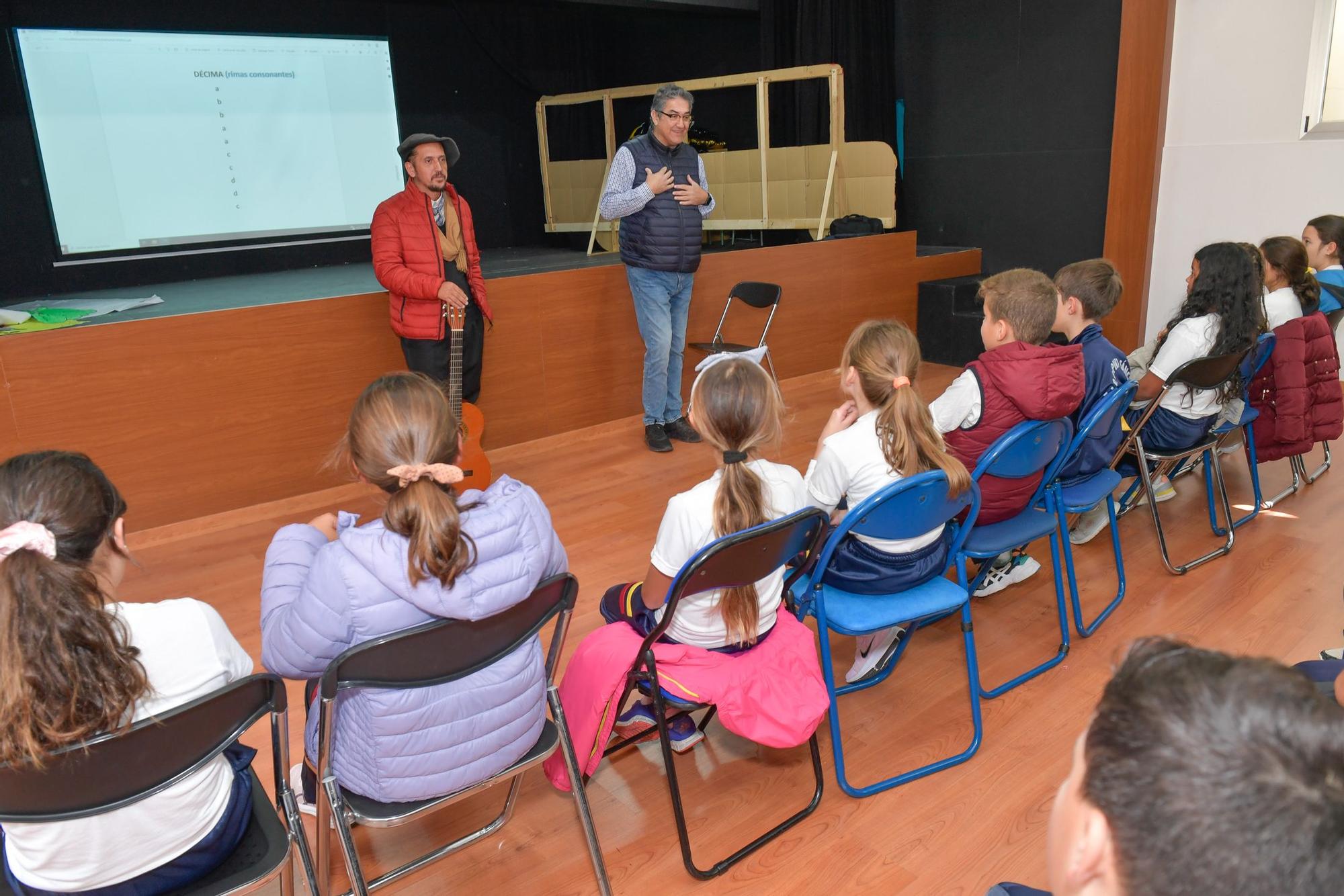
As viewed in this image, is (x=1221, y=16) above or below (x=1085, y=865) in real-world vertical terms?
above

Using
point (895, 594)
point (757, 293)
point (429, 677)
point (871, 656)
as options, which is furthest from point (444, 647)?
point (757, 293)

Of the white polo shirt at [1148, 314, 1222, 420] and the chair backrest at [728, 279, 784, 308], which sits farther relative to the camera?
the chair backrest at [728, 279, 784, 308]

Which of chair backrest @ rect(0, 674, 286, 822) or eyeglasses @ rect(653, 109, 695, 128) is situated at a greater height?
eyeglasses @ rect(653, 109, 695, 128)

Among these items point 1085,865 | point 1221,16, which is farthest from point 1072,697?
point 1221,16

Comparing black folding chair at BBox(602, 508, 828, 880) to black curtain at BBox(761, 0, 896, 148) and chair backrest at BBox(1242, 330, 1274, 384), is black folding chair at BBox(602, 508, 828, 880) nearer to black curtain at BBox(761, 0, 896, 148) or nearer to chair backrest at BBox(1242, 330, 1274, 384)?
chair backrest at BBox(1242, 330, 1274, 384)

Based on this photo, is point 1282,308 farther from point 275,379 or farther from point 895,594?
point 275,379

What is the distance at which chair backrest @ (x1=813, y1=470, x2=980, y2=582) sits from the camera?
176 centimetres

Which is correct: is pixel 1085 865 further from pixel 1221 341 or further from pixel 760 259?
pixel 760 259

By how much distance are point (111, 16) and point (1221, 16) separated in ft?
21.2

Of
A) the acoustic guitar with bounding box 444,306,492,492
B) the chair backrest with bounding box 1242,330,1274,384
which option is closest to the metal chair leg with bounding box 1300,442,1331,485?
the chair backrest with bounding box 1242,330,1274,384

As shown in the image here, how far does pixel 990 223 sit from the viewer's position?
252 inches

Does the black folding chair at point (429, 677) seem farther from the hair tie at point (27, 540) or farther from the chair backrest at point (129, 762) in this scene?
the hair tie at point (27, 540)

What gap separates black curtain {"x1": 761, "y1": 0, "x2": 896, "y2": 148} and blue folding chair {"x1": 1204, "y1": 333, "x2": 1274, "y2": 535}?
3833 mm

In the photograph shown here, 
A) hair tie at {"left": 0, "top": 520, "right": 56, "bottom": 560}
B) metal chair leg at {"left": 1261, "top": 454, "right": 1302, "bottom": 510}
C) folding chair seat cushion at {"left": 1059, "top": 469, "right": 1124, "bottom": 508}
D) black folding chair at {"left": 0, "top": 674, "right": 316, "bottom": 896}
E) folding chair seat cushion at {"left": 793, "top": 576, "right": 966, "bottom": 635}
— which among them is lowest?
metal chair leg at {"left": 1261, "top": 454, "right": 1302, "bottom": 510}
